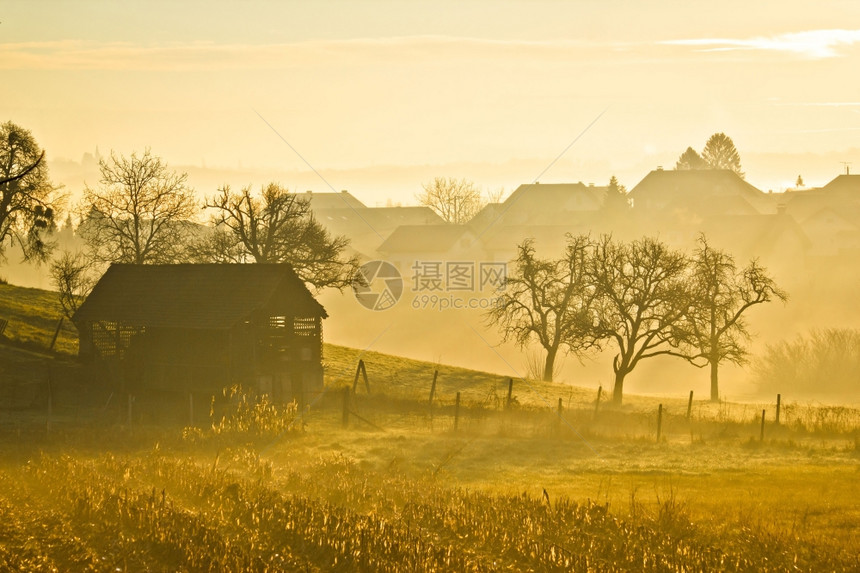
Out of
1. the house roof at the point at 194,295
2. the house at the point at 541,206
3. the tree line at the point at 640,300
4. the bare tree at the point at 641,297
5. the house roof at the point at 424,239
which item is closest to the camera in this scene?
the house roof at the point at 194,295

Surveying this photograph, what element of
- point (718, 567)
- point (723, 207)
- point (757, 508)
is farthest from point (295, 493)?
point (723, 207)

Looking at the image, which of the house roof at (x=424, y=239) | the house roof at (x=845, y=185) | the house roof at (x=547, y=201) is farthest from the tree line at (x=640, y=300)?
the house roof at (x=845, y=185)

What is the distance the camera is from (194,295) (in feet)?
129

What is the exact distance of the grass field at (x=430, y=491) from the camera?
1326 centimetres

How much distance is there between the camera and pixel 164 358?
128 feet

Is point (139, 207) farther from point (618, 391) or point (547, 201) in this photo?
point (547, 201)

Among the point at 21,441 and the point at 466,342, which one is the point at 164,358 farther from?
the point at 466,342

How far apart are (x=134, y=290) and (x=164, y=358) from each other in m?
4.16

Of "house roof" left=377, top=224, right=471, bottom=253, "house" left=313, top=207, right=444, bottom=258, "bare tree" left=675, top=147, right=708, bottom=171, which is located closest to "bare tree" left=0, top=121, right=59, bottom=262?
"house roof" left=377, top=224, right=471, bottom=253

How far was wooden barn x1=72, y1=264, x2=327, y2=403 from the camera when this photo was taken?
37.6m

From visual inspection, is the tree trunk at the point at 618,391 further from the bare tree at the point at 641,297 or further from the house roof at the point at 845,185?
the house roof at the point at 845,185

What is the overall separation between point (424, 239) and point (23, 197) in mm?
57796

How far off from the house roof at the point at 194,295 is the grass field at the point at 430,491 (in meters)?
4.96

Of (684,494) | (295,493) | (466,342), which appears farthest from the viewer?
(466,342)
